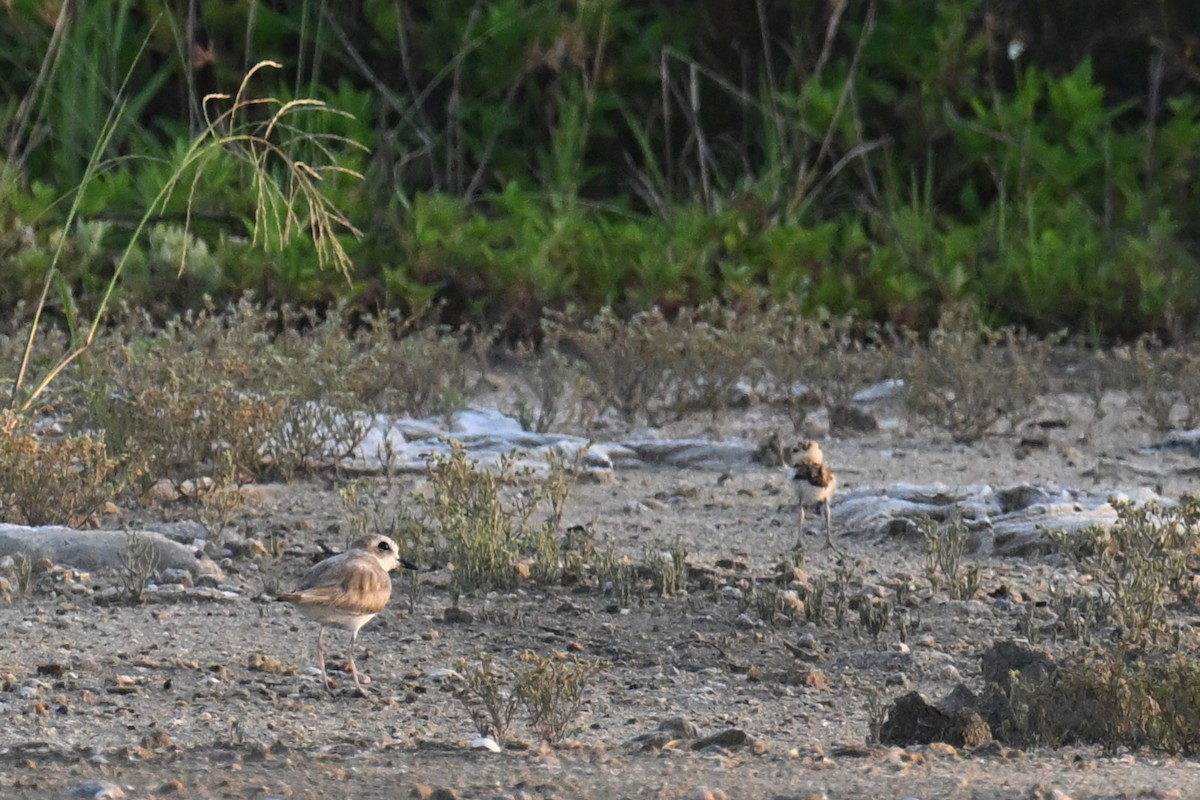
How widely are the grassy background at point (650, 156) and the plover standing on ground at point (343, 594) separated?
14.4ft

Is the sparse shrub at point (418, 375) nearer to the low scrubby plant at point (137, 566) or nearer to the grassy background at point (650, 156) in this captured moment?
Answer: the grassy background at point (650, 156)

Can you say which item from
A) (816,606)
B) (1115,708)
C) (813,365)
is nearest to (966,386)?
(813,365)

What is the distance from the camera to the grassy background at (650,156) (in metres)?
9.27

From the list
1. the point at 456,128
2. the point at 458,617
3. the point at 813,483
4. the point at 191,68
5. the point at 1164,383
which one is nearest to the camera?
the point at 458,617

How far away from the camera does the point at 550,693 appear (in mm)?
3885

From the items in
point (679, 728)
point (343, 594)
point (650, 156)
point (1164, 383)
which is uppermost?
point (650, 156)

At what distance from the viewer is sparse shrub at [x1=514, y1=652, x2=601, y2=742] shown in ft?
12.7

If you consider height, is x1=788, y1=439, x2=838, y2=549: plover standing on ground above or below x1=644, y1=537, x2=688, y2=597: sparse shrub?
above

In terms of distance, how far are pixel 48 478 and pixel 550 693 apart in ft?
7.50

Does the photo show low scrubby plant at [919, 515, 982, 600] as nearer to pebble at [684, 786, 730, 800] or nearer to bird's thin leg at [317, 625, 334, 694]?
bird's thin leg at [317, 625, 334, 694]

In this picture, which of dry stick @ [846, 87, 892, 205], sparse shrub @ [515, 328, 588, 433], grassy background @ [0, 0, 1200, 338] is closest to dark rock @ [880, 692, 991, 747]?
sparse shrub @ [515, 328, 588, 433]

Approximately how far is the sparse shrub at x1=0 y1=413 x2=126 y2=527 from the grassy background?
3.02 m

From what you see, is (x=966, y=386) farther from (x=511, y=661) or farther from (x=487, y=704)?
(x=487, y=704)

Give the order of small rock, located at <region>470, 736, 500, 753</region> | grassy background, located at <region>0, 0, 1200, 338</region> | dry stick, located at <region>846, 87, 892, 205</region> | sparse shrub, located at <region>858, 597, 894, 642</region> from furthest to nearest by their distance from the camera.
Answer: dry stick, located at <region>846, 87, 892, 205</region>
grassy background, located at <region>0, 0, 1200, 338</region>
sparse shrub, located at <region>858, 597, 894, 642</region>
small rock, located at <region>470, 736, 500, 753</region>
